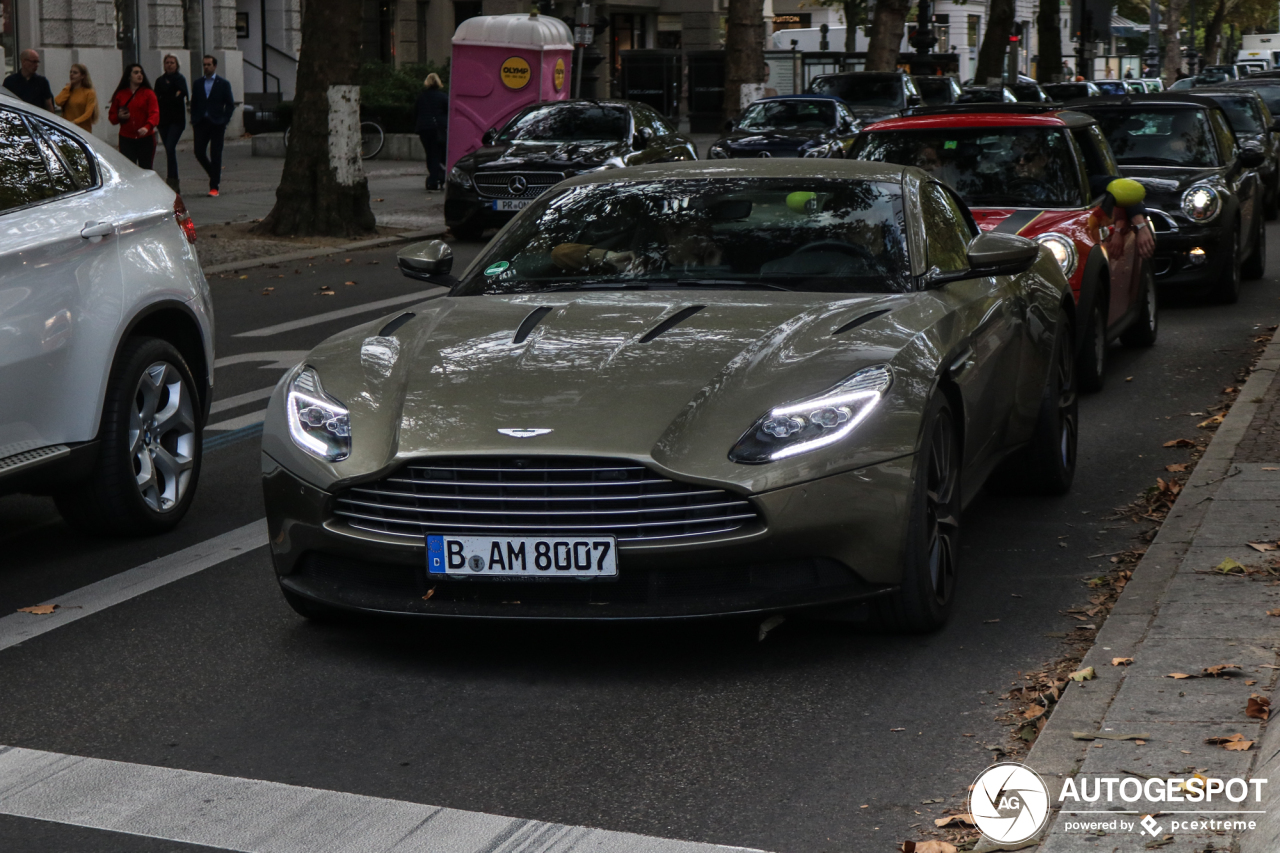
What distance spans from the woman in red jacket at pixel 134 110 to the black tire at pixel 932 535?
18.7m

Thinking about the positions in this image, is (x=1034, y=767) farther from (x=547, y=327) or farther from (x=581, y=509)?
(x=547, y=327)

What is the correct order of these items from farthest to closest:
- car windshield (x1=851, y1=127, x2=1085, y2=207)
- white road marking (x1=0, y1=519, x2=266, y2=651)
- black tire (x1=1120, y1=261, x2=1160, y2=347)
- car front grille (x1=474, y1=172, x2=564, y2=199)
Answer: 1. car front grille (x1=474, y1=172, x2=564, y2=199)
2. black tire (x1=1120, y1=261, x2=1160, y2=347)
3. car windshield (x1=851, y1=127, x2=1085, y2=207)
4. white road marking (x1=0, y1=519, x2=266, y2=651)

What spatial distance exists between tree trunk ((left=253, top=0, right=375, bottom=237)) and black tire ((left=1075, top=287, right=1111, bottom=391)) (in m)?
12.1

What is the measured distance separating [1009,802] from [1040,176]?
23.0ft

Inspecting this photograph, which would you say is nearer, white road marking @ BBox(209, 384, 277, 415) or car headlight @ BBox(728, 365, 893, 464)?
car headlight @ BBox(728, 365, 893, 464)

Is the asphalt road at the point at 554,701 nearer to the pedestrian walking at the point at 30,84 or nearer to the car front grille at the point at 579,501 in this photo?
the car front grille at the point at 579,501

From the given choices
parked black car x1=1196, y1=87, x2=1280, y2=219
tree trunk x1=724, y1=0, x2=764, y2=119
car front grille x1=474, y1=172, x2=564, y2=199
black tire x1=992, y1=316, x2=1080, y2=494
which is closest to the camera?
black tire x1=992, y1=316, x2=1080, y2=494

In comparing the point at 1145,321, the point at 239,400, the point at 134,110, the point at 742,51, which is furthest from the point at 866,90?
the point at 239,400

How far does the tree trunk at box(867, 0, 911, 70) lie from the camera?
4028 cm

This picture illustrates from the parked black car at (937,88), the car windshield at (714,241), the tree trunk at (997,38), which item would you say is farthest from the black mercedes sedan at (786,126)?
the car windshield at (714,241)

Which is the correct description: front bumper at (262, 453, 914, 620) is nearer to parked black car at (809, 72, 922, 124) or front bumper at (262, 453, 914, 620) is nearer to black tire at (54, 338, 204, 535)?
black tire at (54, 338, 204, 535)

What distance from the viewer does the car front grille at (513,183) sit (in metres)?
20.8

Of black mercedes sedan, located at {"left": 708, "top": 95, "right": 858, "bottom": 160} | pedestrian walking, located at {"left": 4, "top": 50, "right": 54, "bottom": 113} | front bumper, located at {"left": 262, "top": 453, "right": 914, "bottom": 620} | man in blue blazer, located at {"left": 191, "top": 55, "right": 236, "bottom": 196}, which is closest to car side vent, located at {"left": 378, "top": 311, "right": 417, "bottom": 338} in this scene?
front bumper, located at {"left": 262, "top": 453, "right": 914, "bottom": 620}

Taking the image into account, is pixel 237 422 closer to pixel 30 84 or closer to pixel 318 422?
pixel 318 422
